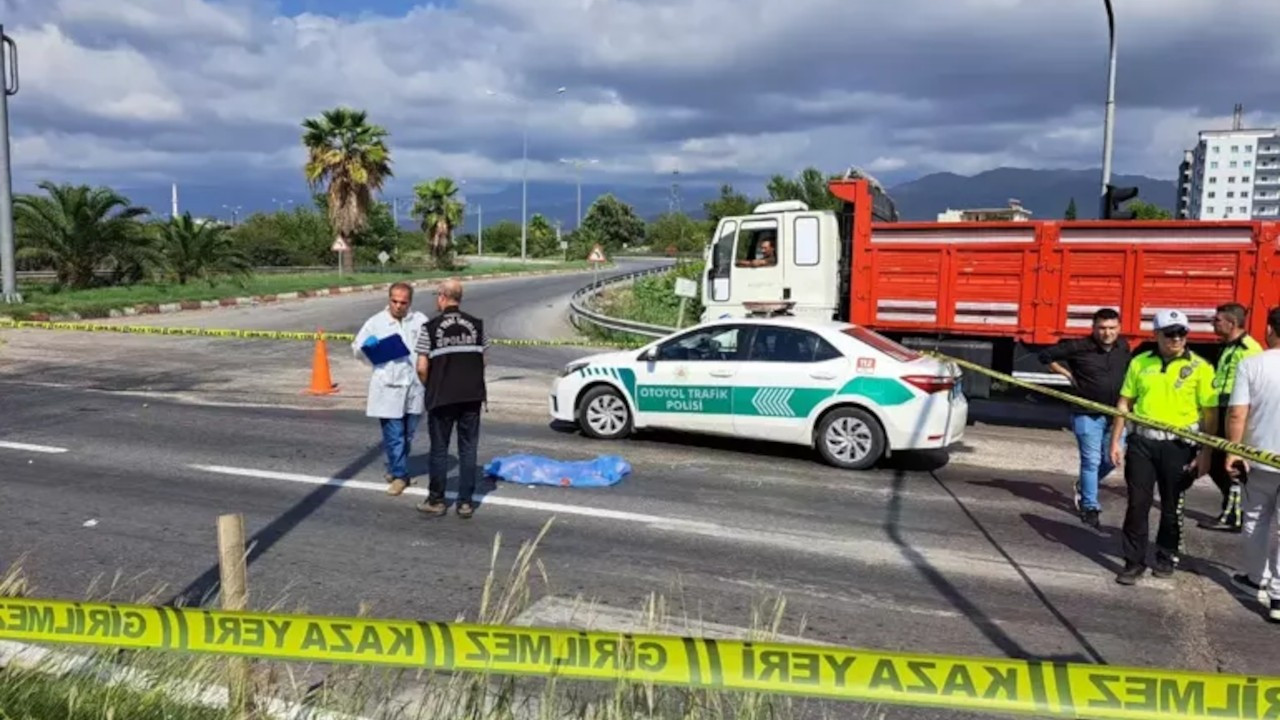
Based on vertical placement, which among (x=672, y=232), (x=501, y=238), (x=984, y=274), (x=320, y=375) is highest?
(x=672, y=232)

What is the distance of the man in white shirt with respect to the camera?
16.3ft

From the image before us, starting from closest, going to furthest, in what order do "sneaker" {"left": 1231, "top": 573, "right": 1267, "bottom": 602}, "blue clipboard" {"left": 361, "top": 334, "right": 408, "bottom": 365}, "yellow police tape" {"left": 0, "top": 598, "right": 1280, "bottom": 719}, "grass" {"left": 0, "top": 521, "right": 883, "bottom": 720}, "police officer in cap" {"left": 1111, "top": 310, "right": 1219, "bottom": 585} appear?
"yellow police tape" {"left": 0, "top": 598, "right": 1280, "bottom": 719}
"grass" {"left": 0, "top": 521, "right": 883, "bottom": 720}
"sneaker" {"left": 1231, "top": 573, "right": 1267, "bottom": 602}
"police officer in cap" {"left": 1111, "top": 310, "right": 1219, "bottom": 585}
"blue clipboard" {"left": 361, "top": 334, "right": 408, "bottom": 365}

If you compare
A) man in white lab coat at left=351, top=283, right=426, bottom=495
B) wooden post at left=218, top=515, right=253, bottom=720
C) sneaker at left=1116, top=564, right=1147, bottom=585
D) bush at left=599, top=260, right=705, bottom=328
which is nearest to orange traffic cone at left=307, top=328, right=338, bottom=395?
man in white lab coat at left=351, top=283, right=426, bottom=495

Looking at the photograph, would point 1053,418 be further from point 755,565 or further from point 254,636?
point 254,636

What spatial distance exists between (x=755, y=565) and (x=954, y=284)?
6.12m

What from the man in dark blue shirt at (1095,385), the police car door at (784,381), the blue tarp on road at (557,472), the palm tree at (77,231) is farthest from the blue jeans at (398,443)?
the palm tree at (77,231)

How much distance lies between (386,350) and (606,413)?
120 inches

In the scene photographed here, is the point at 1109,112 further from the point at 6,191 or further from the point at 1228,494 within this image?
the point at 6,191

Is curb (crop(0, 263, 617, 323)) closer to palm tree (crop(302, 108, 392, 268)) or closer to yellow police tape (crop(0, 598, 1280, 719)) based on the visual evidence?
palm tree (crop(302, 108, 392, 268))

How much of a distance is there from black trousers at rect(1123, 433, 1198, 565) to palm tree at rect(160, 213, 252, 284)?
1235 inches

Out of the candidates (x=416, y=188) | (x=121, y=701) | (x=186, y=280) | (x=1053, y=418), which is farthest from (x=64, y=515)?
(x=416, y=188)

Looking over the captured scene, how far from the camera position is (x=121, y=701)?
316 cm

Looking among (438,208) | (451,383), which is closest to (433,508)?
(451,383)

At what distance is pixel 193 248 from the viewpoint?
3194 centimetres
